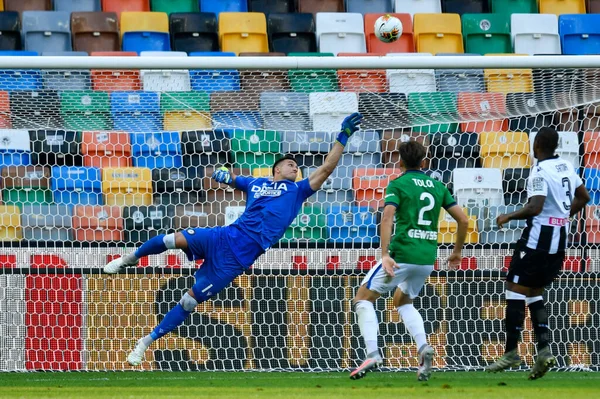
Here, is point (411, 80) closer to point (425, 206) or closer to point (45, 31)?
point (425, 206)

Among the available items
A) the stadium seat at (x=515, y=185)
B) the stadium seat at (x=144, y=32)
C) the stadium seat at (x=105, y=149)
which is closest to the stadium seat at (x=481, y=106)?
the stadium seat at (x=515, y=185)

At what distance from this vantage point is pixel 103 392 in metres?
6.14

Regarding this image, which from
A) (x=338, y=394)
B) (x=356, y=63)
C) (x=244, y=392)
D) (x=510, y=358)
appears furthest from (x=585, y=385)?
(x=356, y=63)

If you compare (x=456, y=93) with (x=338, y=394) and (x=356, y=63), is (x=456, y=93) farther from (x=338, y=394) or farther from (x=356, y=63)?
(x=338, y=394)

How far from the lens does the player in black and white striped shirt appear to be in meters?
6.55

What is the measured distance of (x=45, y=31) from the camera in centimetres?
1152

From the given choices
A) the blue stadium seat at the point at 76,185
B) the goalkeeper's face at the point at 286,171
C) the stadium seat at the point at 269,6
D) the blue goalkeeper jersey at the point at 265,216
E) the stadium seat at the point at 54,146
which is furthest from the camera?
the stadium seat at the point at 269,6

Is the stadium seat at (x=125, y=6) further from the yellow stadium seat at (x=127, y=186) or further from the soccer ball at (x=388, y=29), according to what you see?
the soccer ball at (x=388, y=29)

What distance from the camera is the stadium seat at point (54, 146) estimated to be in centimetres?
878

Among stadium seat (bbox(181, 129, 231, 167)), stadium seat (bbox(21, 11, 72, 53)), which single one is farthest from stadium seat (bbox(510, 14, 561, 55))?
stadium seat (bbox(21, 11, 72, 53))

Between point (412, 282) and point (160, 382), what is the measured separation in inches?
75.9

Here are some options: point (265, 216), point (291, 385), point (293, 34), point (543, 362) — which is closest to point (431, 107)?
point (265, 216)

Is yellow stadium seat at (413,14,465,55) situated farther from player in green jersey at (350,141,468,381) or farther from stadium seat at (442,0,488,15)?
player in green jersey at (350,141,468,381)

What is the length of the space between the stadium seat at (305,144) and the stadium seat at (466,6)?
485 centimetres
